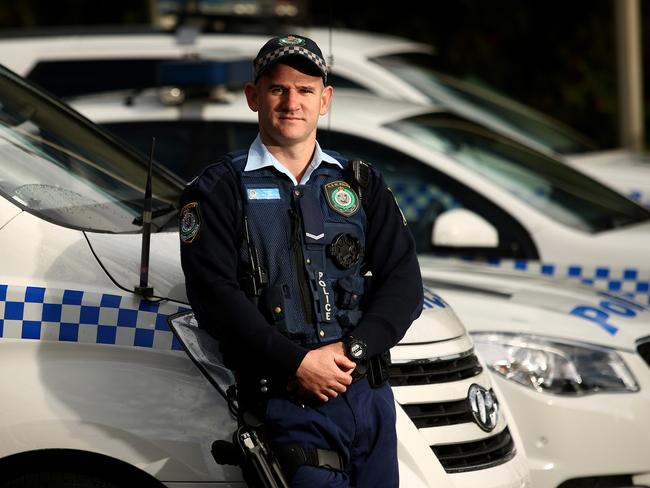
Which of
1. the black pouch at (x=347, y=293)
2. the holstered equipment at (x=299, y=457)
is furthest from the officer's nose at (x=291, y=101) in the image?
the holstered equipment at (x=299, y=457)

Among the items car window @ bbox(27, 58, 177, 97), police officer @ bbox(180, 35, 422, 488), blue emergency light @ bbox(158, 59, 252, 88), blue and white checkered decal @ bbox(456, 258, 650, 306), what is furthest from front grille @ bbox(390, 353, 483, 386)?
car window @ bbox(27, 58, 177, 97)

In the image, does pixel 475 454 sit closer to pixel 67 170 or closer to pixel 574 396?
pixel 574 396

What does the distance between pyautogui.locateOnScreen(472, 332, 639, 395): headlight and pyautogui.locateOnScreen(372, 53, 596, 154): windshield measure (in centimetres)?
359

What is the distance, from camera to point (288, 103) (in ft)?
10.2

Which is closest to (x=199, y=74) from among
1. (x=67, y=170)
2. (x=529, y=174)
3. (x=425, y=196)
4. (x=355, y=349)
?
(x=425, y=196)

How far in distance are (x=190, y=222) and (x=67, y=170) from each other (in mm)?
891

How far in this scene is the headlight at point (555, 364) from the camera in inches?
174

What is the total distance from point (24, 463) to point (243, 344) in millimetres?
667

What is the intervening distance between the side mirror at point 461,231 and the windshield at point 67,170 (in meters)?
1.25

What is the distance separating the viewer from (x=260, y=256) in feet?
10.1

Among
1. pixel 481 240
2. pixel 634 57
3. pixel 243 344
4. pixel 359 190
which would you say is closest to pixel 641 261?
pixel 481 240

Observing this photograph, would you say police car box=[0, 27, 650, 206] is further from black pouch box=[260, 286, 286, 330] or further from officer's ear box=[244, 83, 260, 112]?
black pouch box=[260, 286, 286, 330]

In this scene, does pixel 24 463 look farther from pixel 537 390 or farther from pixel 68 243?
pixel 537 390

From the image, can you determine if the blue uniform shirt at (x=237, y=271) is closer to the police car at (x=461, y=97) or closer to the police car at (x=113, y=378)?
the police car at (x=113, y=378)
